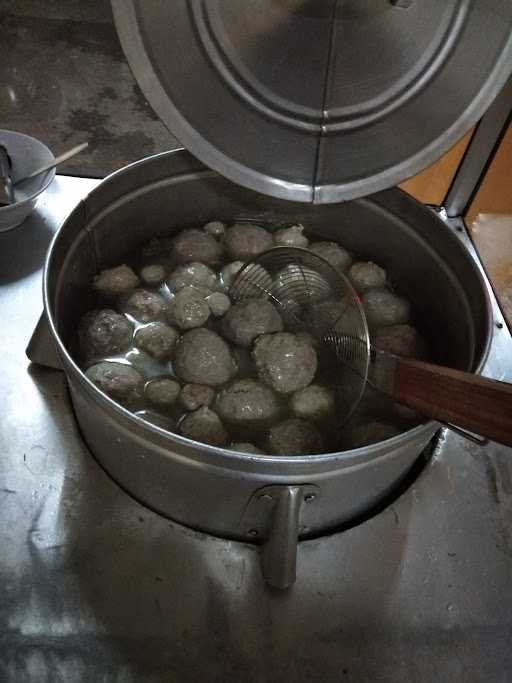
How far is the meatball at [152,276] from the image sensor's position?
5.14 ft

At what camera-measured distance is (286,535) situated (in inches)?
40.6

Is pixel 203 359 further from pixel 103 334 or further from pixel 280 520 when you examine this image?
pixel 280 520

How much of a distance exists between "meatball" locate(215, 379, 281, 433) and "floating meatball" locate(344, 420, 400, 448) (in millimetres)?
172

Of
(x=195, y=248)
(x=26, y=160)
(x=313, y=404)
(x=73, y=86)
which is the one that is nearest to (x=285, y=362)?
(x=313, y=404)

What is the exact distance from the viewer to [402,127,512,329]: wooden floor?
5.74 feet

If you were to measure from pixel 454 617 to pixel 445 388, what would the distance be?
576 mm

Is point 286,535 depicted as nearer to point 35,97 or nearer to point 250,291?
point 250,291

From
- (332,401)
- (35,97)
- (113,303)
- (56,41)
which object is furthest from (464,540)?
(56,41)

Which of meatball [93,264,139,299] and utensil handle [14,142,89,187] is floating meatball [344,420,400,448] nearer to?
meatball [93,264,139,299]

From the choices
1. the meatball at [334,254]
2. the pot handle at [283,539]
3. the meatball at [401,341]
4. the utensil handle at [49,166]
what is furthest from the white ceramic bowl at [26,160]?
the pot handle at [283,539]

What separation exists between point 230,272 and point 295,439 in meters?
0.54

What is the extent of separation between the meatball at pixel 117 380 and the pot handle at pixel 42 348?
0.12 m

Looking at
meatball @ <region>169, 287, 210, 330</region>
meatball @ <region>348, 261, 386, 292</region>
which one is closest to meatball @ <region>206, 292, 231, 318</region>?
meatball @ <region>169, 287, 210, 330</region>

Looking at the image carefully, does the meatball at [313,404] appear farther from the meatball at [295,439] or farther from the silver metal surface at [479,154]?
the silver metal surface at [479,154]
